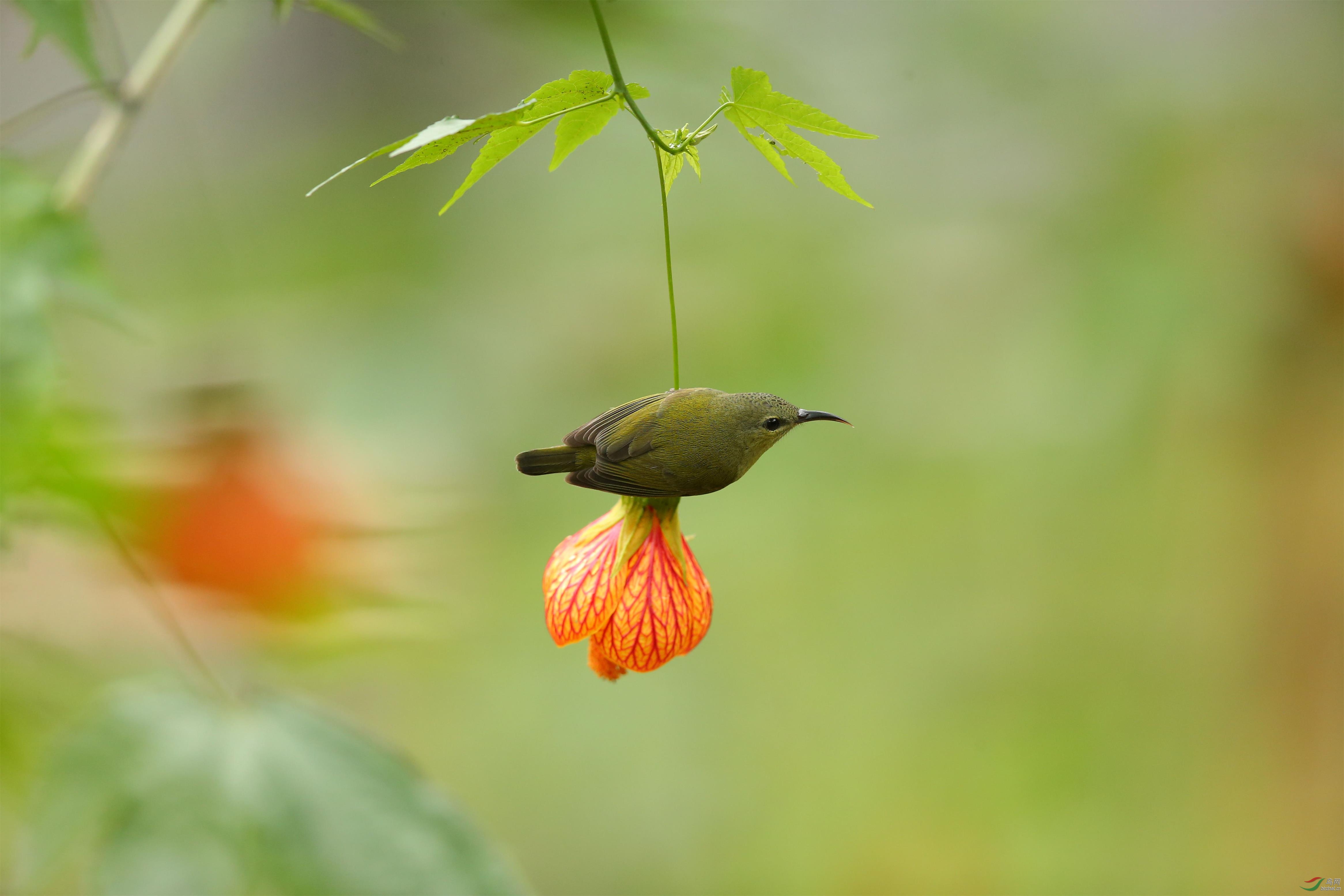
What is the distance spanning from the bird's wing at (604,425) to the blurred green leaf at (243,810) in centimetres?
60

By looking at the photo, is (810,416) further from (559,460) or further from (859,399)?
(859,399)

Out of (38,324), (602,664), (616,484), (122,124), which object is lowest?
(602,664)

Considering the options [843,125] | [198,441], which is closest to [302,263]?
[198,441]

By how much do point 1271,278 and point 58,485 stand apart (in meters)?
2.27

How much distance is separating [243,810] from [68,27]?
778 millimetres

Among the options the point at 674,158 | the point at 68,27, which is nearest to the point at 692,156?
the point at 674,158

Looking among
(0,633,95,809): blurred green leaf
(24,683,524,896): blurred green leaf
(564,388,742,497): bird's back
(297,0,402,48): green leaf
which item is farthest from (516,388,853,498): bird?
(0,633,95,809): blurred green leaf

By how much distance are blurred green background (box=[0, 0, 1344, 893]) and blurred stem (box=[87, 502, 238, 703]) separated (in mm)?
575

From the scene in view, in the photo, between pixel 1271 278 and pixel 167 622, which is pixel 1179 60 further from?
pixel 167 622

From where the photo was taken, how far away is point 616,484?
0.62m

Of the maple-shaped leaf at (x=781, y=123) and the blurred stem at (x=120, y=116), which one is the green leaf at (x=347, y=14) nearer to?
the blurred stem at (x=120, y=116)

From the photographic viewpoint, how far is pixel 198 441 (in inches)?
65.5

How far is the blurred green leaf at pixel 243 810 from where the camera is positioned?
998mm

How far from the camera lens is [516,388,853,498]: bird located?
62 cm
